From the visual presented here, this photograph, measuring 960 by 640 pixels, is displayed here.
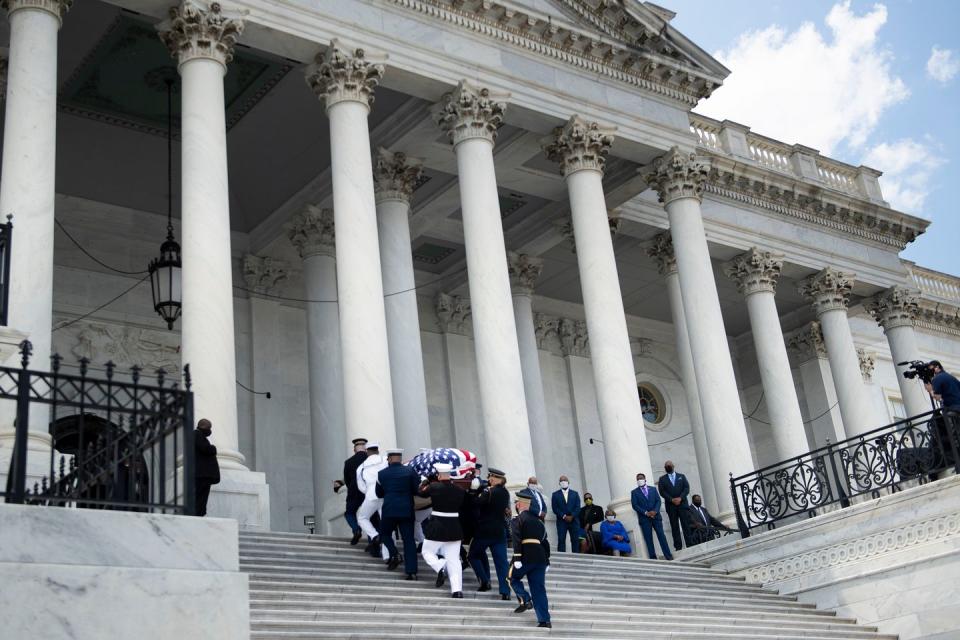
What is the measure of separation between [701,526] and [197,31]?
11636mm

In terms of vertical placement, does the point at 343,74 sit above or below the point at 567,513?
above

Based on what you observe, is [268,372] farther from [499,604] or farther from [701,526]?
[499,604]

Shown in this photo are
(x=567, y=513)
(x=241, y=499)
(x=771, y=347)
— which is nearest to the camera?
(x=241, y=499)

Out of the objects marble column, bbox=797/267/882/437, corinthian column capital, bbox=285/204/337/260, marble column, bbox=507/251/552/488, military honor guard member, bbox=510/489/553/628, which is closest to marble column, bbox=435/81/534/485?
corinthian column capital, bbox=285/204/337/260

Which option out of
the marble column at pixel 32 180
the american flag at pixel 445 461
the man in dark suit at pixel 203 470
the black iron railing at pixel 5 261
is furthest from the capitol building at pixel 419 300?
the american flag at pixel 445 461

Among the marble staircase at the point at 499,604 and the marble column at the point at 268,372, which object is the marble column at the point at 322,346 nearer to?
the marble column at the point at 268,372

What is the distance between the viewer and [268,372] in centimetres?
2597

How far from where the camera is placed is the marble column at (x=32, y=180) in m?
14.6

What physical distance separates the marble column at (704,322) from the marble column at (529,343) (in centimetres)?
458

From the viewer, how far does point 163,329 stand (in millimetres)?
24703

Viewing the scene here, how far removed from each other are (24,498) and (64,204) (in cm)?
1669

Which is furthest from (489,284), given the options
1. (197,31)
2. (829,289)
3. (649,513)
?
(829,289)

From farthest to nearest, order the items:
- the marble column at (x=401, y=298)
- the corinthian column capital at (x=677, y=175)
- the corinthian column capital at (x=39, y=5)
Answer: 1. the corinthian column capital at (x=677, y=175)
2. the marble column at (x=401, y=298)
3. the corinthian column capital at (x=39, y=5)

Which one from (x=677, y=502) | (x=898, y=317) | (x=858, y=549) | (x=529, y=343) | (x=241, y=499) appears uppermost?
(x=898, y=317)
